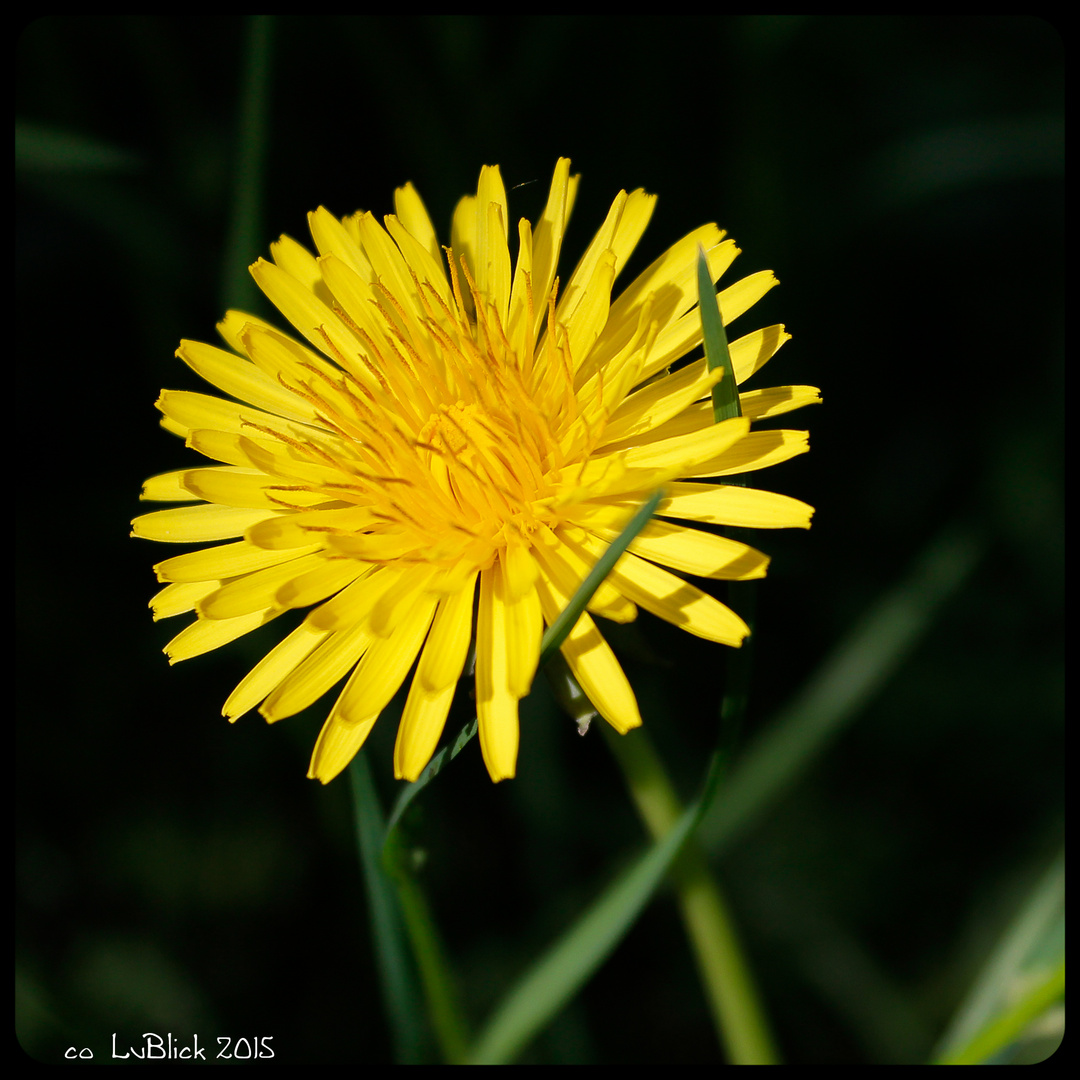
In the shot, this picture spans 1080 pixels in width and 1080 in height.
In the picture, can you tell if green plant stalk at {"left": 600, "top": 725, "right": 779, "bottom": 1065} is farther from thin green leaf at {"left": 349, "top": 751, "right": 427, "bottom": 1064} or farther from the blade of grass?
thin green leaf at {"left": 349, "top": 751, "right": 427, "bottom": 1064}

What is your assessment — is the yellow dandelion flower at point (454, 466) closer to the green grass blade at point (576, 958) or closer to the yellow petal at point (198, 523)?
the yellow petal at point (198, 523)

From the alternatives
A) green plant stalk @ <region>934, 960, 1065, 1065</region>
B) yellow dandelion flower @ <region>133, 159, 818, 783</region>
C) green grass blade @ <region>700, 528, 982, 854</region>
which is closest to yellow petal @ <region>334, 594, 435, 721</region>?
yellow dandelion flower @ <region>133, 159, 818, 783</region>

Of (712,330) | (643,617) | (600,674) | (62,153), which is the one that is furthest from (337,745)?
(62,153)

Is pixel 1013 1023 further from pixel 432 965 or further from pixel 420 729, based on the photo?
pixel 420 729

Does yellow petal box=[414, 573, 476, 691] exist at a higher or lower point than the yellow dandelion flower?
lower

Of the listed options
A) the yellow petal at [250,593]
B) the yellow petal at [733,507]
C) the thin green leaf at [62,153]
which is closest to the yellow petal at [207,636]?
the yellow petal at [250,593]
